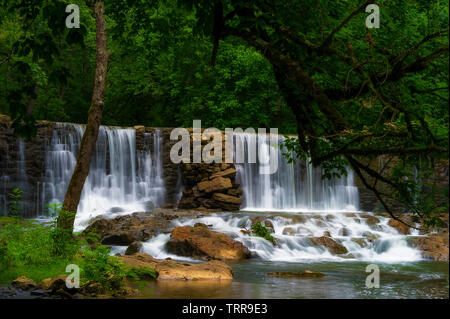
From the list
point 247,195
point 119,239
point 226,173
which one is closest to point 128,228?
point 119,239

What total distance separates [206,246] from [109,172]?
1122 centimetres

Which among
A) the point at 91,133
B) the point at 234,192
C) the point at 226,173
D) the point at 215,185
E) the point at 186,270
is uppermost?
the point at 91,133

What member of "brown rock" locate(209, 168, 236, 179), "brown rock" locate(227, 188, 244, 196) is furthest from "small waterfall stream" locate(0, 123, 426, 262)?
"brown rock" locate(209, 168, 236, 179)

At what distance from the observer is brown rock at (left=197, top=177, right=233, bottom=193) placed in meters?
24.4

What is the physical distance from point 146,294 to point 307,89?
5.88 m

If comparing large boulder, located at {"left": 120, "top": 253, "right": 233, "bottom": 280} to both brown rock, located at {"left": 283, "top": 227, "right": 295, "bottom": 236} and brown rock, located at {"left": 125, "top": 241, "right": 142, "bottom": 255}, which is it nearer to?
brown rock, located at {"left": 125, "top": 241, "right": 142, "bottom": 255}

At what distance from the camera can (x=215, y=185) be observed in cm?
2447

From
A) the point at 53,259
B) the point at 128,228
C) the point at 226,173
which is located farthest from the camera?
the point at 226,173

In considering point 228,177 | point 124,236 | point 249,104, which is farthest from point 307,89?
point 249,104

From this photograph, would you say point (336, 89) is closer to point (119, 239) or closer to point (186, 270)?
point (186, 270)

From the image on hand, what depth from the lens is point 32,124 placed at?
514cm

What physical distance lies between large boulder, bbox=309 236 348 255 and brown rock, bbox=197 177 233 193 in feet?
24.7

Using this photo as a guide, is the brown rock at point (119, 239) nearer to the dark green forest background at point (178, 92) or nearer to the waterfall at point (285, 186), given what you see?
the waterfall at point (285, 186)
